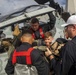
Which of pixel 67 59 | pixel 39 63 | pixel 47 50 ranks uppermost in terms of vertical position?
pixel 67 59

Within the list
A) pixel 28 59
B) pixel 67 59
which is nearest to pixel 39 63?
pixel 28 59

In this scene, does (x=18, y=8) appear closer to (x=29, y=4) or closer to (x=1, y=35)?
(x=29, y=4)

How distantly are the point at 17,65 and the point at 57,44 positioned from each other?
74 centimetres

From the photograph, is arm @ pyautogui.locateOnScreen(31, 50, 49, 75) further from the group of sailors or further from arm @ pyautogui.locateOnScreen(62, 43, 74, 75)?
arm @ pyautogui.locateOnScreen(62, 43, 74, 75)

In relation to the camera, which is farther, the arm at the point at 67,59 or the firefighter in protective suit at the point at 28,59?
the firefighter in protective suit at the point at 28,59

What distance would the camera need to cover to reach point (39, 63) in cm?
393

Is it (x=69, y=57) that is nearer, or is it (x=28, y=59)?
(x=69, y=57)

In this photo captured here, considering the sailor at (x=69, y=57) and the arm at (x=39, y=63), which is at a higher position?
the sailor at (x=69, y=57)

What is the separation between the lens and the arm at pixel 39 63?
12.9 ft

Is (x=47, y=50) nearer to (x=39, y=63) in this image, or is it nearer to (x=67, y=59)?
(x=39, y=63)

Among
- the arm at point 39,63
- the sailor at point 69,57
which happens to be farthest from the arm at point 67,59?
the arm at point 39,63

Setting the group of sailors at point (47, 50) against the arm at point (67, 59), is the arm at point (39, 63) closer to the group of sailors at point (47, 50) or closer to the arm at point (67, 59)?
the group of sailors at point (47, 50)

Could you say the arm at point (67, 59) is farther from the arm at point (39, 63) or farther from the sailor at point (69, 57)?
the arm at point (39, 63)

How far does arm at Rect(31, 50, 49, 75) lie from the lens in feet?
12.9
